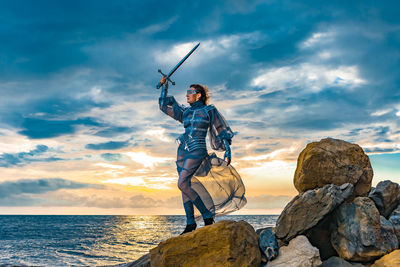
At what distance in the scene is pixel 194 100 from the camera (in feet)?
26.6

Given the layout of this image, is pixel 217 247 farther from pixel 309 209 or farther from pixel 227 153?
pixel 227 153

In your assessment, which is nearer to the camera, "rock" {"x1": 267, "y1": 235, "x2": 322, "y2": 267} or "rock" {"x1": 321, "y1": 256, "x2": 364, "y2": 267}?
"rock" {"x1": 267, "y1": 235, "x2": 322, "y2": 267}

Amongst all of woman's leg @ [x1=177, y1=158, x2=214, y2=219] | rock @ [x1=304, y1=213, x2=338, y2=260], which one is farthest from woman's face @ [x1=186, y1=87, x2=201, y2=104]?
rock @ [x1=304, y1=213, x2=338, y2=260]

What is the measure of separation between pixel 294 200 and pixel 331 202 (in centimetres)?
76

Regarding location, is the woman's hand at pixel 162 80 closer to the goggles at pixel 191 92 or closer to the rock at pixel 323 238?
the goggles at pixel 191 92

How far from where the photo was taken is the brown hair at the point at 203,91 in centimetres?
817

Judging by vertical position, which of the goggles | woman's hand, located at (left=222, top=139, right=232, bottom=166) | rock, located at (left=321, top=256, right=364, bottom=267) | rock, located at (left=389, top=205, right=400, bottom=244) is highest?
the goggles

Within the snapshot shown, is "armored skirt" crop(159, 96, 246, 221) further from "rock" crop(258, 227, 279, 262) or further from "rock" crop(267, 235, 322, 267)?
"rock" crop(267, 235, 322, 267)

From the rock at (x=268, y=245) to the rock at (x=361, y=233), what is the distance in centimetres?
128

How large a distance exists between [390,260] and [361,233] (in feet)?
2.06

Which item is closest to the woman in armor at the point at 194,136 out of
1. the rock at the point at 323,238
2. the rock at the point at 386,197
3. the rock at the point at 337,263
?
the rock at the point at 323,238

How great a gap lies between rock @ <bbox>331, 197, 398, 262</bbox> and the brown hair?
368 cm

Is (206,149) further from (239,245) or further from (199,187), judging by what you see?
→ (239,245)

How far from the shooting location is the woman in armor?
7598 millimetres
